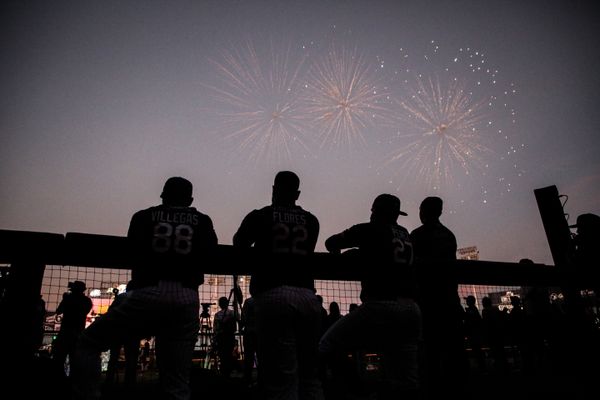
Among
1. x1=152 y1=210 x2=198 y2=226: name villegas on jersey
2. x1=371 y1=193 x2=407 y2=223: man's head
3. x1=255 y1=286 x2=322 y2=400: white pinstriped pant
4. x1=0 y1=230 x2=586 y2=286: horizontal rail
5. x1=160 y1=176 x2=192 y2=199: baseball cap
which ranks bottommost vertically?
x1=255 y1=286 x2=322 y2=400: white pinstriped pant

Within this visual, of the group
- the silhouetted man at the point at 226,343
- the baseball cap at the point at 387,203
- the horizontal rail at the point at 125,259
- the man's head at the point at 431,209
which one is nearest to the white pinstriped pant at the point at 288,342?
the horizontal rail at the point at 125,259

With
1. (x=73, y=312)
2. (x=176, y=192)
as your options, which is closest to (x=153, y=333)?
(x=176, y=192)

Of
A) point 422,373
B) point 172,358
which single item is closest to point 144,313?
point 172,358

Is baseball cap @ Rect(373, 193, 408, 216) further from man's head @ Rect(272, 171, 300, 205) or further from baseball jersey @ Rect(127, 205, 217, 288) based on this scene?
baseball jersey @ Rect(127, 205, 217, 288)

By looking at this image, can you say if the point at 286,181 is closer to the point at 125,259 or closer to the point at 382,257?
the point at 382,257

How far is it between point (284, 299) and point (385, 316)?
39.8 inches

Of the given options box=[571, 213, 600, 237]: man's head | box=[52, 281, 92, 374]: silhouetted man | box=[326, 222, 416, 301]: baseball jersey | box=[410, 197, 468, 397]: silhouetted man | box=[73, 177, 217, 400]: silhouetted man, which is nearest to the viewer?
box=[73, 177, 217, 400]: silhouetted man

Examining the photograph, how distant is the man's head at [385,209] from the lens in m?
4.01

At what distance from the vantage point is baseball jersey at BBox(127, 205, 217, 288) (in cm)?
306

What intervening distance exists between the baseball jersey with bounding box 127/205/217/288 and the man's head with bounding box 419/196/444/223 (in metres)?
2.98

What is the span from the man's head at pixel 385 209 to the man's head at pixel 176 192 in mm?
1940

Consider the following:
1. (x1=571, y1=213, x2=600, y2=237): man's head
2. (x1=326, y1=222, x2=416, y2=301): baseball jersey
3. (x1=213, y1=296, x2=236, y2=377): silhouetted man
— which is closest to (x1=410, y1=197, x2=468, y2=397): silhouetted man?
(x1=326, y1=222, x2=416, y2=301): baseball jersey

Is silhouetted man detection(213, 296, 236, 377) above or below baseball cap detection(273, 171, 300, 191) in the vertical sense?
below

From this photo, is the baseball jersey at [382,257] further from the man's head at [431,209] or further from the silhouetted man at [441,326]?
the man's head at [431,209]
